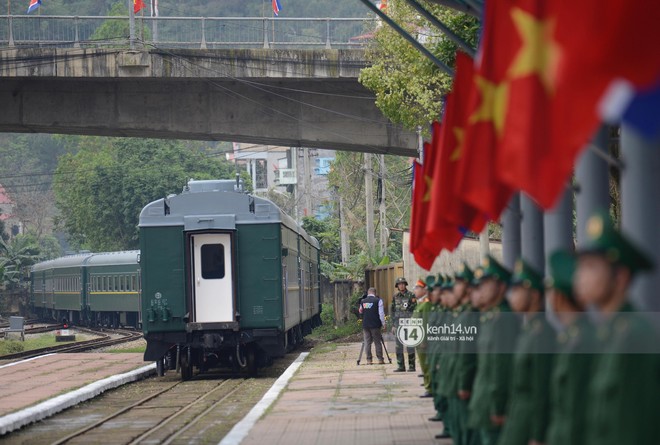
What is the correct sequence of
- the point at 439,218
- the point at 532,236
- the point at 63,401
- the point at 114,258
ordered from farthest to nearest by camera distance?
the point at 114,258
the point at 63,401
the point at 532,236
the point at 439,218

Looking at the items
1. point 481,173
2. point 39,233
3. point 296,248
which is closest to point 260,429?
point 481,173

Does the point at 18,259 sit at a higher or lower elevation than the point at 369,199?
lower

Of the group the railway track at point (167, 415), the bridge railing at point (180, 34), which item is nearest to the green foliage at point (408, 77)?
the bridge railing at point (180, 34)

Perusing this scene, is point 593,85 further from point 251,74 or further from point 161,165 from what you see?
point 161,165

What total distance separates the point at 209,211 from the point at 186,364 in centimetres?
313

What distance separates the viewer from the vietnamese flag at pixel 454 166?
11.1m

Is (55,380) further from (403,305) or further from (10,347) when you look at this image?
(10,347)

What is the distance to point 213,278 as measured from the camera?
2342 centimetres

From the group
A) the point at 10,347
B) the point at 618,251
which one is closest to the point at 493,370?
the point at 618,251

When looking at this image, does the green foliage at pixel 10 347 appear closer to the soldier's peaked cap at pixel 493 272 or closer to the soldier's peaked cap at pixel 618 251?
the soldier's peaked cap at pixel 493 272

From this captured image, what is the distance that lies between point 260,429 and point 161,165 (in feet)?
202

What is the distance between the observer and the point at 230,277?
23.3 metres

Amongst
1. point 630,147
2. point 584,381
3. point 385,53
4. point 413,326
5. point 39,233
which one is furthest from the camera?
point 39,233

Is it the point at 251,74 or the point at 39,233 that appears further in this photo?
the point at 39,233
